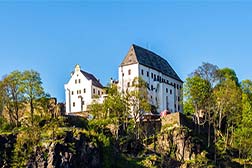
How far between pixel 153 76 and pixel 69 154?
39.4 metres

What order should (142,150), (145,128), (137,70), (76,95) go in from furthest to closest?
1. (76,95)
2. (137,70)
3. (145,128)
4. (142,150)

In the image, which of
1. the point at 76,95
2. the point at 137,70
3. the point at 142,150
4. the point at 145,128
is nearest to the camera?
the point at 142,150

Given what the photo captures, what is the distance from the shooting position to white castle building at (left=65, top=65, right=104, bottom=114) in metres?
114

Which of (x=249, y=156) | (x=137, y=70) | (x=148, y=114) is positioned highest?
(x=137, y=70)

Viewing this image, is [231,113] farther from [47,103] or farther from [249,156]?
[47,103]

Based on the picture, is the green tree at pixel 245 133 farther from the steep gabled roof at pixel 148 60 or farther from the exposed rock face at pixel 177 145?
the steep gabled roof at pixel 148 60

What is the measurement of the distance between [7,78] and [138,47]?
3346 cm

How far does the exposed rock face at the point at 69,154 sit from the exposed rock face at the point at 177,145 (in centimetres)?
1168

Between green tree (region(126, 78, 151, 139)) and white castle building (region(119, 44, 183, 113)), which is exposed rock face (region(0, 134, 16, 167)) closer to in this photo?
green tree (region(126, 78, 151, 139))

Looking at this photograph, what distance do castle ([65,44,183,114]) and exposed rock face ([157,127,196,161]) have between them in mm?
18816

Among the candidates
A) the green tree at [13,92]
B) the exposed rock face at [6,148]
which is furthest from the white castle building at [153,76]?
the exposed rock face at [6,148]

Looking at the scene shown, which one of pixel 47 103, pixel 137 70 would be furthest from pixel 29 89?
pixel 137 70

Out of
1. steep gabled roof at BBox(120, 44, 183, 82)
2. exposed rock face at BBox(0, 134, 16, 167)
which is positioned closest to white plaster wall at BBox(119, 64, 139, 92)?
steep gabled roof at BBox(120, 44, 183, 82)

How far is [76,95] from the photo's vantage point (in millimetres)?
115688
